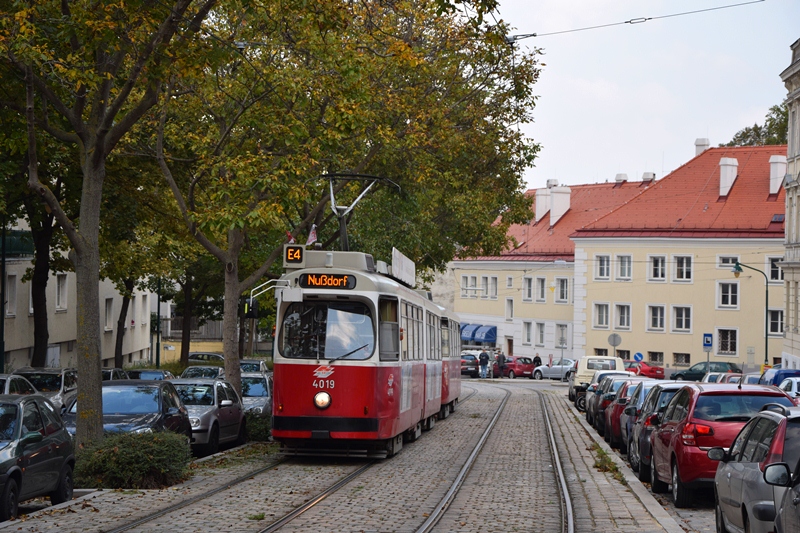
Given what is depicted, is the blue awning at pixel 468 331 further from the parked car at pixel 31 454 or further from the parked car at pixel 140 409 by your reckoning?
the parked car at pixel 31 454

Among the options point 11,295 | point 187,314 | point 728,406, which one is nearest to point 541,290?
point 187,314

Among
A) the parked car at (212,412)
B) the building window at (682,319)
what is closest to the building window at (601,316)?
the building window at (682,319)

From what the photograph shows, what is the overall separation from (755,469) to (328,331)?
10.3 metres

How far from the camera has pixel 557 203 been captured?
85000mm

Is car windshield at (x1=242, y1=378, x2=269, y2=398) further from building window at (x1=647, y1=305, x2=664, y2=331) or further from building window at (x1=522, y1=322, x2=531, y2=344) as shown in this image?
building window at (x1=522, y1=322, x2=531, y2=344)

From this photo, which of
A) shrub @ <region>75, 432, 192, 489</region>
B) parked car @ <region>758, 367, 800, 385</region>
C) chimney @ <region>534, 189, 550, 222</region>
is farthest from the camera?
chimney @ <region>534, 189, 550, 222</region>

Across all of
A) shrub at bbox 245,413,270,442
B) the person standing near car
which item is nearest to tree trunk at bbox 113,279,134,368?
shrub at bbox 245,413,270,442

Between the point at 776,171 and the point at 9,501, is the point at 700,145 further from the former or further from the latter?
the point at 9,501

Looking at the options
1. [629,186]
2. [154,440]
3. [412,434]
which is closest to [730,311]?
[629,186]

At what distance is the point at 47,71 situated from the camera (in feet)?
53.3

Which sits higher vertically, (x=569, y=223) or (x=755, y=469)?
(x=569, y=223)

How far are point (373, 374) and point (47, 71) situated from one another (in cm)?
689

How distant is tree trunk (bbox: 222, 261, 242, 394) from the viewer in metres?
24.1

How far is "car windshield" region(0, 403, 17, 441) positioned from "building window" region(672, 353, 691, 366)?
202 feet
